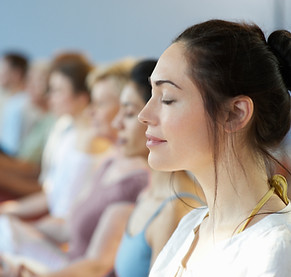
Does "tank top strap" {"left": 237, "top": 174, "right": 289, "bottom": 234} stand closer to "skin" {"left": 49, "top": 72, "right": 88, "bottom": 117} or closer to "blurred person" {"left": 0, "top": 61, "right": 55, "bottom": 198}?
"skin" {"left": 49, "top": 72, "right": 88, "bottom": 117}

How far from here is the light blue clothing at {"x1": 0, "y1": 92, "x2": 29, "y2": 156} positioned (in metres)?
3.66

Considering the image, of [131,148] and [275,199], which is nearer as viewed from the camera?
[275,199]

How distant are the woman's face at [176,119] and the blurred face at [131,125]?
0.68 m

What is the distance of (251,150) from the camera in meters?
0.85

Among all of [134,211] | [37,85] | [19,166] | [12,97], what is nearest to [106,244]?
[134,211]

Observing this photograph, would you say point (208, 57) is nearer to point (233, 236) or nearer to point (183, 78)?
point (183, 78)

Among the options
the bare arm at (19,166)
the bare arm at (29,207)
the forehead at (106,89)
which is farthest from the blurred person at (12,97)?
the forehead at (106,89)

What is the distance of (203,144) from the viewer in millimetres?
846

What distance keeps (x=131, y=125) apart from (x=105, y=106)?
55 centimetres

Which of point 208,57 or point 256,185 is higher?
point 208,57

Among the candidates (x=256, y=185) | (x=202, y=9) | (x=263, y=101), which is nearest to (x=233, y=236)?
(x=256, y=185)

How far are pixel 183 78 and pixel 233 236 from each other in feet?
0.73

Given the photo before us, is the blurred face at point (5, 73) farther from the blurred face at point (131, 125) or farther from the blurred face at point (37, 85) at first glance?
the blurred face at point (131, 125)

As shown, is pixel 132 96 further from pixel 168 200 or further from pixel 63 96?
pixel 63 96
